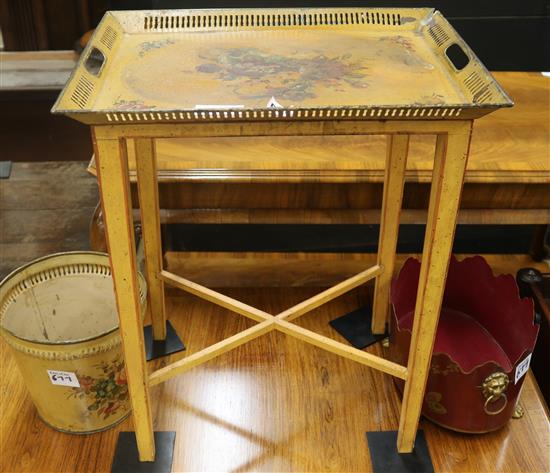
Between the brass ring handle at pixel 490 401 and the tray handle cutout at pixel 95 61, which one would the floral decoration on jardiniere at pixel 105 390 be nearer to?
the tray handle cutout at pixel 95 61

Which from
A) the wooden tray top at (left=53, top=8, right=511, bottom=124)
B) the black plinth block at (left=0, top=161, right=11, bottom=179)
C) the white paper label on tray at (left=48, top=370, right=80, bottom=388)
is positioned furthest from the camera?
the black plinth block at (left=0, top=161, right=11, bottom=179)

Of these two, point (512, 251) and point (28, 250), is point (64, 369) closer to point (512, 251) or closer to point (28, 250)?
point (28, 250)

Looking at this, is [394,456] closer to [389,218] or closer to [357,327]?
[357,327]

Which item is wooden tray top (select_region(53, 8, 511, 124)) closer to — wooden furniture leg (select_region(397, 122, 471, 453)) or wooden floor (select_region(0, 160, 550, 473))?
wooden furniture leg (select_region(397, 122, 471, 453))

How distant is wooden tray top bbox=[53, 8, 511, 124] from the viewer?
939 millimetres

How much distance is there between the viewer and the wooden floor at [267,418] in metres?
1.40

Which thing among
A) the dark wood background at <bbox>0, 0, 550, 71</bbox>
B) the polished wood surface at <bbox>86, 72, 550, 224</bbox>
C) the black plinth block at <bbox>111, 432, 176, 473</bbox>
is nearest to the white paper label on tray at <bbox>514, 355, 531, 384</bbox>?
the polished wood surface at <bbox>86, 72, 550, 224</bbox>

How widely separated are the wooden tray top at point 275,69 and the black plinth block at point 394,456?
2.66 ft

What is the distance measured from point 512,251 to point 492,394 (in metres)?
1.10

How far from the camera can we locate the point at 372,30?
131 centimetres

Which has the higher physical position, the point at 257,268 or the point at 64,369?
the point at 64,369

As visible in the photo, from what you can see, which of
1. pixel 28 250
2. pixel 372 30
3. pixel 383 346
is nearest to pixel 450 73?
pixel 372 30

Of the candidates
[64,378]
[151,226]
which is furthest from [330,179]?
[64,378]

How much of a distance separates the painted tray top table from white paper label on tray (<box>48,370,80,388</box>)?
17cm
